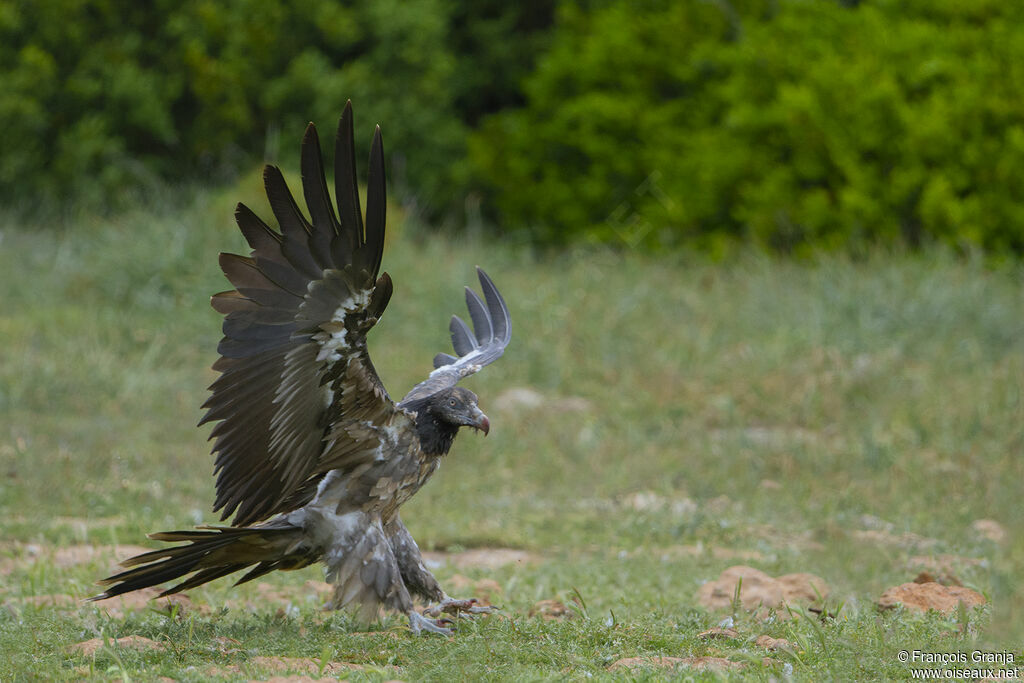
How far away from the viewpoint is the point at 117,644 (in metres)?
4.27

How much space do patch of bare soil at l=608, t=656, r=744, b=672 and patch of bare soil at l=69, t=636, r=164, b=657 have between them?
5.23 feet

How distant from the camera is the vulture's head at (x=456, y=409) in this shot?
498 centimetres

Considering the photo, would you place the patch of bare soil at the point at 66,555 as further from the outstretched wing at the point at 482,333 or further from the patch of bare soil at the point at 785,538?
the patch of bare soil at the point at 785,538

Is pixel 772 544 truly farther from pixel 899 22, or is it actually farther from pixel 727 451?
pixel 899 22

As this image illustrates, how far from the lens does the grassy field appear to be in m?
4.48

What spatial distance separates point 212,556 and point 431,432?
98 centimetres

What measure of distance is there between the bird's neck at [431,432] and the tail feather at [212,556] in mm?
599

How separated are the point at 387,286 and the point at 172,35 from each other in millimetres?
12183

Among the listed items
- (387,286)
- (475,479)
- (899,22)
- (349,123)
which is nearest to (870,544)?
(475,479)

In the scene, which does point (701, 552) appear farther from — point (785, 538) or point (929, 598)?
point (929, 598)

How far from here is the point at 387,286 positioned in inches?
172

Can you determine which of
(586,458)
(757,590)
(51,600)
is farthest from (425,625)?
(586,458)

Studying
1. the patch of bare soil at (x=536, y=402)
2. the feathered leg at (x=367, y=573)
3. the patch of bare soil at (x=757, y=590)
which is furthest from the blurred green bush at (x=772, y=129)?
the feathered leg at (x=367, y=573)

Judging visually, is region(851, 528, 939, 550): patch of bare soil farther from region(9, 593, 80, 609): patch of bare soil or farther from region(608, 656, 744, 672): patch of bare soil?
region(9, 593, 80, 609): patch of bare soil
